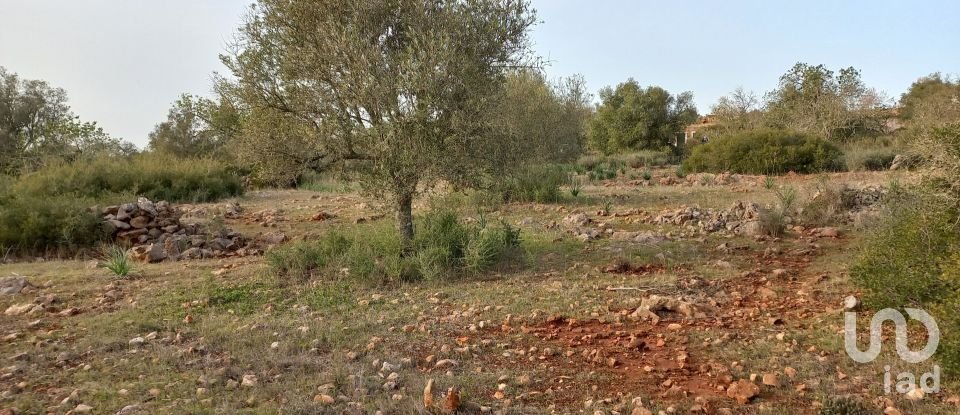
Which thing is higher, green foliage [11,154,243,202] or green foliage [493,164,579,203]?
green foliage [11,154,243,202]

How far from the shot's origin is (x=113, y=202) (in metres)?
12.1

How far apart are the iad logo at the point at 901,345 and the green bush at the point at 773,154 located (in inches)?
748

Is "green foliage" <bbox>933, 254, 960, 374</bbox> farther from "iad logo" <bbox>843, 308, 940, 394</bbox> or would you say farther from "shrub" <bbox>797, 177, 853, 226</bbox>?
"shrub" <bbox>797, 177, 853, 226</bbox>

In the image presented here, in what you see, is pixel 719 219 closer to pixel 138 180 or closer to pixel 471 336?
pixel 471 336

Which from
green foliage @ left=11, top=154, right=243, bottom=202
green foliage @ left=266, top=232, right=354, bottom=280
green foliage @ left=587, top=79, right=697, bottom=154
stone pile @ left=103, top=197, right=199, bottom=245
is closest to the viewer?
green foliage @ left=266, top=232, right=354, bottom=280

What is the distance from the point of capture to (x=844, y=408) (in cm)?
310

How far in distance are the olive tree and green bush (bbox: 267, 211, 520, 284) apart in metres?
0.37

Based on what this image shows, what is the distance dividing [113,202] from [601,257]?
10.5m

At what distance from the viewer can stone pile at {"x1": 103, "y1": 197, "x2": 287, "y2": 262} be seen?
8.99 metres

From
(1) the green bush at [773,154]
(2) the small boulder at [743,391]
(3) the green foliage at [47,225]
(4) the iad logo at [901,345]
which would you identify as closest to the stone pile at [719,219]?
(4) the iad logo at [901,345]

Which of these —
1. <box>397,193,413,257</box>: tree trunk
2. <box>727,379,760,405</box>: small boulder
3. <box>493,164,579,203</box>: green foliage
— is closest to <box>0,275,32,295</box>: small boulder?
<box>397,193,413,257</box>: tree trunk

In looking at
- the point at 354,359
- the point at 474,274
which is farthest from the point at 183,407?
the point at 474,274

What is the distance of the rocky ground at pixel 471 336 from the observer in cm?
349

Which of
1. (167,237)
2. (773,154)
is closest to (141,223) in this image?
(167,237)
